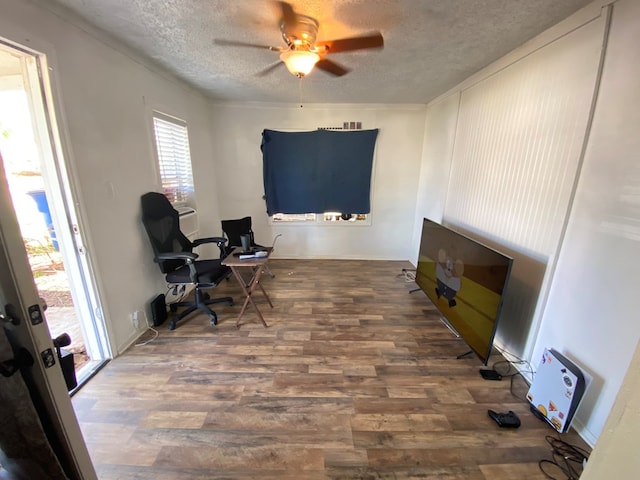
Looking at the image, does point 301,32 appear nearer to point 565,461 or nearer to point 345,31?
point 345,31

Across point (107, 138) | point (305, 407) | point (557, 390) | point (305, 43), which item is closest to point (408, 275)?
point (557, 390)

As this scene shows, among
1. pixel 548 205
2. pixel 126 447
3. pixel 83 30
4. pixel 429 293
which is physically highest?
pixel 83 30

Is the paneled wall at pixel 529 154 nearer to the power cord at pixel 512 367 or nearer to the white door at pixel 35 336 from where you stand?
the power cord at pixel 512 367

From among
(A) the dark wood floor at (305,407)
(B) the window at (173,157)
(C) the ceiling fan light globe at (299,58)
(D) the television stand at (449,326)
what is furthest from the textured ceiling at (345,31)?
(A) the dark wood floor at (305,407)

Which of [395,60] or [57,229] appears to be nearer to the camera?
[57,229]

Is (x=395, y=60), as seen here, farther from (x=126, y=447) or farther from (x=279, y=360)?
(x=126, y=447)

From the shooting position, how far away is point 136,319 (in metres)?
2.30

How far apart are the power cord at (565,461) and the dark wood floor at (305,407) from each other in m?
0.04

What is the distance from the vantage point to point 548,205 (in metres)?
1.75

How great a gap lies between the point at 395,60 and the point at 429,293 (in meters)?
2.29

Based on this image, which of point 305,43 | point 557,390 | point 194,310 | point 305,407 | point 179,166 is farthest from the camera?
point 179,166

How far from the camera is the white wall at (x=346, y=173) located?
3836 mm

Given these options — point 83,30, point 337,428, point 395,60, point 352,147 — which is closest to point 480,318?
point 337,428

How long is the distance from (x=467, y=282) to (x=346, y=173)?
2.49 m
